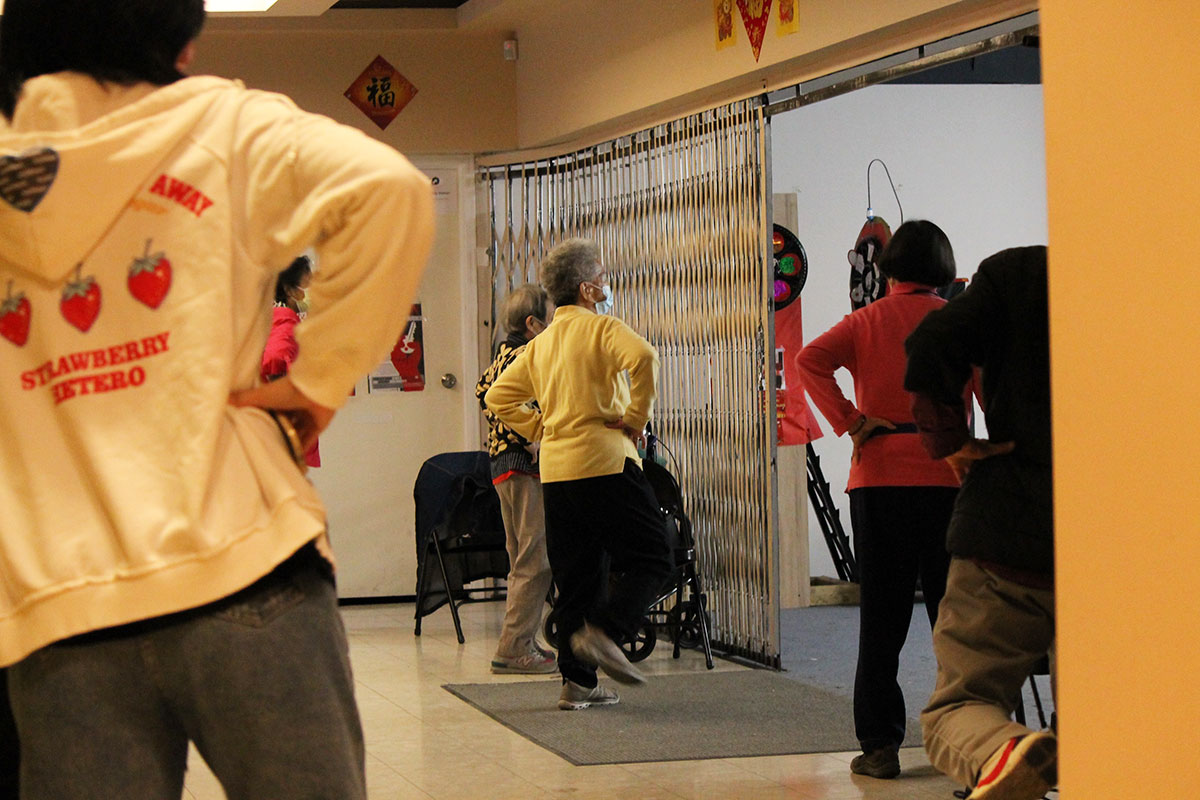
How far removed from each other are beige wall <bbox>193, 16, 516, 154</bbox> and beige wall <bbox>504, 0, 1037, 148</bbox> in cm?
16

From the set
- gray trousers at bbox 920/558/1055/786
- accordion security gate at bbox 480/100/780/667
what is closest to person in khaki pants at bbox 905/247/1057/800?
gray trousers at bbox 920/558/1055/786

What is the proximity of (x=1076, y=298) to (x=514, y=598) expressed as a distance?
12.5 ft

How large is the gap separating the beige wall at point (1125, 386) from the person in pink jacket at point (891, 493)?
1.69 meters

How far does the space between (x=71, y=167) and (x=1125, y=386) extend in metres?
1.44

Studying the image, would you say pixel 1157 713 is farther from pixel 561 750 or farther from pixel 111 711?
pixel 561 750

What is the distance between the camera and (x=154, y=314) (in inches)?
54.7

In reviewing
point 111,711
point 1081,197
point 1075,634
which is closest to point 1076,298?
point 1081,197

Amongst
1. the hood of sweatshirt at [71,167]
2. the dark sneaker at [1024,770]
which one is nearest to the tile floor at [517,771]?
the dark sneaker at [1024,770]

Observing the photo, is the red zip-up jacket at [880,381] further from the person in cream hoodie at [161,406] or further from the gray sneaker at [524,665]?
the person in cream hoodie at [161,406]

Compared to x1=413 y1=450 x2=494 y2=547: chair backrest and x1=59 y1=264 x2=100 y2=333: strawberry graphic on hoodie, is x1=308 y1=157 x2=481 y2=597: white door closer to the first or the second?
x1=413 y1=450 x2=494 y2=547: chair backrest

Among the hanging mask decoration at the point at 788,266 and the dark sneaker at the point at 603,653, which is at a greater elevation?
the hanging mask decoration at the point at 788,266

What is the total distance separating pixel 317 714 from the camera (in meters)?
1.39

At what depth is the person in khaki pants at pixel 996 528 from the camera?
2484 mm

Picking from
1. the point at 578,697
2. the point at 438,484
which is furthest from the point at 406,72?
the point at 578,697
